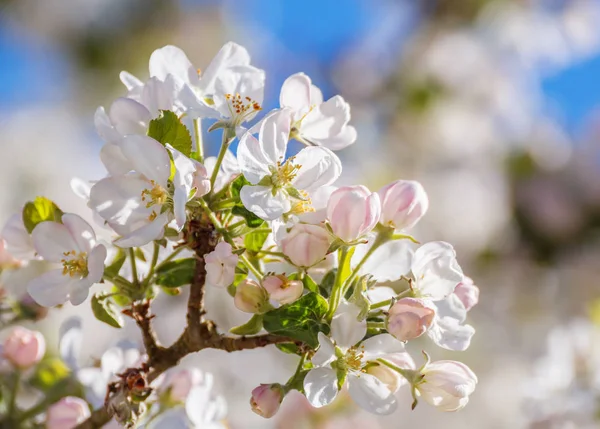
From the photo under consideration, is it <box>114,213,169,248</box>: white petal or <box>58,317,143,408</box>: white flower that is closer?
<box>114,213,169,248</box>: white petal

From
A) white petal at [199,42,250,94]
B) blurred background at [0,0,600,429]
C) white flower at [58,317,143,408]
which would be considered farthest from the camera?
blurred background at [0,0,600,429]

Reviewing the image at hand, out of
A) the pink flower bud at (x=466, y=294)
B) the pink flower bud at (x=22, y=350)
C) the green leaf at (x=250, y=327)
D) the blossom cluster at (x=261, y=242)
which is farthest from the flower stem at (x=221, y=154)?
the pink flower bud at (x=22, y=350)

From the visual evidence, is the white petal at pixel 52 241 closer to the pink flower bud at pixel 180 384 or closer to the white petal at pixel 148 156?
the white petal at pixel 148 156

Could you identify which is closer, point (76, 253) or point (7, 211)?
point (76, 253)

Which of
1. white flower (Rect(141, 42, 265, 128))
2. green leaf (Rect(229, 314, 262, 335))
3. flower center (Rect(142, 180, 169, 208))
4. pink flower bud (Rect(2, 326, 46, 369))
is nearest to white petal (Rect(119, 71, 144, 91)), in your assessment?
white flower (Rect(141, 42, 265, 128))

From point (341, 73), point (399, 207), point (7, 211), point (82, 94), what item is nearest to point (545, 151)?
point (341, 73)

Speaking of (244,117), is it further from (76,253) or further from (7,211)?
(7,211)

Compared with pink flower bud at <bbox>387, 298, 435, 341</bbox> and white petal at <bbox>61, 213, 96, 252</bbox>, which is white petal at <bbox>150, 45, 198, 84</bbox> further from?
pink flower bud at <bbox>387, 298, 435, 341</bbox>
